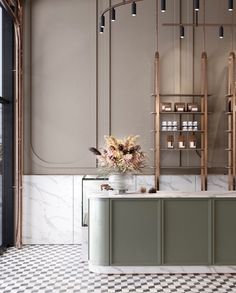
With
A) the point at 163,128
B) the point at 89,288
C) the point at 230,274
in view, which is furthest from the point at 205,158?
the point at 89,288

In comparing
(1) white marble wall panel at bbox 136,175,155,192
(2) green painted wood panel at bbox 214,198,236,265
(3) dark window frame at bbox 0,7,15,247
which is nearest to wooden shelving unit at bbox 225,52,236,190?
(1) white marble wall panel at bbox 136,175,155,192

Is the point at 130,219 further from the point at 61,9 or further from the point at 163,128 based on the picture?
the point at 61,9

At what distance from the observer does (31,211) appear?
6.59 metres

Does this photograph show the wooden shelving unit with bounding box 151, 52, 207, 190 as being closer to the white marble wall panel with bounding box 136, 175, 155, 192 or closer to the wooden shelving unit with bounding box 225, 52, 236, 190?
the white marble wall panel with bounding box 136, 175, 155, 192

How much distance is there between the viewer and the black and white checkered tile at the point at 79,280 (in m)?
4.45

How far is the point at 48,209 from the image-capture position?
6.59m

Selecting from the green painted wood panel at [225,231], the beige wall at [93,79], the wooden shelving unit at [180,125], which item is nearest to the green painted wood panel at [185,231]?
the green painted wood panel at [225,231]

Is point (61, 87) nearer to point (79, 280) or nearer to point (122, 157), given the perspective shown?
point (122, 157)

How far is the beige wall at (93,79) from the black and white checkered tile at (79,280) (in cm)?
175

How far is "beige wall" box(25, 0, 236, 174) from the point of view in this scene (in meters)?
6.65

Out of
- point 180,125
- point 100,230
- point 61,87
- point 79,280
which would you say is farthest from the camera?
point 61,87

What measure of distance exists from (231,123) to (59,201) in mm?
3009

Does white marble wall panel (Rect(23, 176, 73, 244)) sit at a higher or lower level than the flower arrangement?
lower

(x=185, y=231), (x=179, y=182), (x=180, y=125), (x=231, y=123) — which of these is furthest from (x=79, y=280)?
(x=231, y=123)
